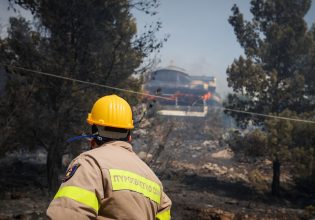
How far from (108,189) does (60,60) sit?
10372 mm

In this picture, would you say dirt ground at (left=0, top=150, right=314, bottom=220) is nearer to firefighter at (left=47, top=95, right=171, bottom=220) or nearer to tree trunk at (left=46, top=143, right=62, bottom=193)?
tree trunk at (left=46, top=143, right=62, bottom=193)

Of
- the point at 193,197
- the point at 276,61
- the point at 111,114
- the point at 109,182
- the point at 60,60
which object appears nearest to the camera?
the point at 109,182

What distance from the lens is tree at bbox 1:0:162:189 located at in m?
11.6

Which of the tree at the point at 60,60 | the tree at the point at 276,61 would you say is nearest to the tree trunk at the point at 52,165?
the tree at the point at 60,60

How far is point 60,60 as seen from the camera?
37.7 feet

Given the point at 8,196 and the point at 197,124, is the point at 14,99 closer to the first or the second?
the point at 8,196

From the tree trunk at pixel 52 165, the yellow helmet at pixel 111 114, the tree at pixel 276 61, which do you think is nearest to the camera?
the yellow helmet at pixel 111 114

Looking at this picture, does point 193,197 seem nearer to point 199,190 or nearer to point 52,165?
point 199,190

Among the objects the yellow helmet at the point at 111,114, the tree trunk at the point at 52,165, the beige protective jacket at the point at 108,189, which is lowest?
the tree trunk at the point at 52,165

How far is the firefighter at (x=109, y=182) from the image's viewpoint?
5.34 ft

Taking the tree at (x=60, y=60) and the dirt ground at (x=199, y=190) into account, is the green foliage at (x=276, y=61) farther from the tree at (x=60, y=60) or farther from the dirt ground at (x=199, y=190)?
the tree at (x=60, y=60)

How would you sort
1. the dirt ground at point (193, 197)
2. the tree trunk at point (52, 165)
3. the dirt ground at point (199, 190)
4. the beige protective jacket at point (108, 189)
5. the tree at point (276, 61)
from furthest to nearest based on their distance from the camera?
the tree at point (276, 61) → the tree trunk at point (52, 165) → the dirt ground at point (199, 190) → the dirt ground at point (193, 197) → the beige protective jacket at point (108, 189)

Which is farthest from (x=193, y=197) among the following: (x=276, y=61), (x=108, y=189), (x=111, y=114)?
(x=108, y=189)

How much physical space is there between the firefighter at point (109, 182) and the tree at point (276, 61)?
14.9 m
